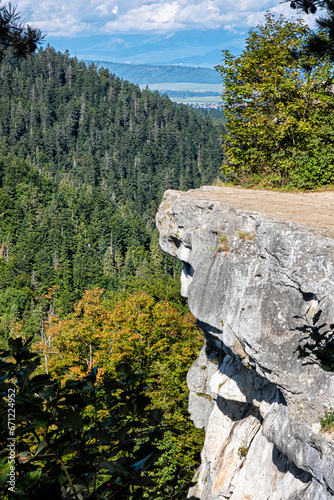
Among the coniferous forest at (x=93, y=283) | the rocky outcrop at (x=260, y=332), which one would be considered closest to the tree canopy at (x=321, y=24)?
the rocky outcrop at (x=260, y=332)

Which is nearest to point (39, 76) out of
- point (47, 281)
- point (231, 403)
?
point (47, 281)

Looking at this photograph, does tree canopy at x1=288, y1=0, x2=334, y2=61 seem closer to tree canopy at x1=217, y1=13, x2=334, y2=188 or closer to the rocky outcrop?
the rocky outcrop

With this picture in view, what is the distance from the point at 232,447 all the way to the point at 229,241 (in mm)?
4775

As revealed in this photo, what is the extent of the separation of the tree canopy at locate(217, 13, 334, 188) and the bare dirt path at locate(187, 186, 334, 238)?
4.81 feet

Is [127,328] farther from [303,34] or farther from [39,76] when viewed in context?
[39,76]

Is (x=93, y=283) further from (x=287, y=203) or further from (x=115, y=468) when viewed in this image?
(x=115, y=468)

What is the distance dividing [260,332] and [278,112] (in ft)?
28.4

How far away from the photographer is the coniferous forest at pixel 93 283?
198 cm

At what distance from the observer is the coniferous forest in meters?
1.98

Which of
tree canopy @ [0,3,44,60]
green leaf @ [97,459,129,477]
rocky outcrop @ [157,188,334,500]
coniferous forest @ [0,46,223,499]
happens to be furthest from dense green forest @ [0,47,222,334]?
green leaf @ [97,459,129,477]

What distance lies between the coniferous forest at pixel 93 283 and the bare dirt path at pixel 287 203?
13.7ft

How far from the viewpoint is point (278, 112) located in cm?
1351

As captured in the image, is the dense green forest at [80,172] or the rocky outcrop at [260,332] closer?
the rocky outcrop at [260,332]

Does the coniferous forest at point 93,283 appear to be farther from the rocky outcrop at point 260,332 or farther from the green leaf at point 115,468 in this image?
the rocky outcrop at point 260,332
